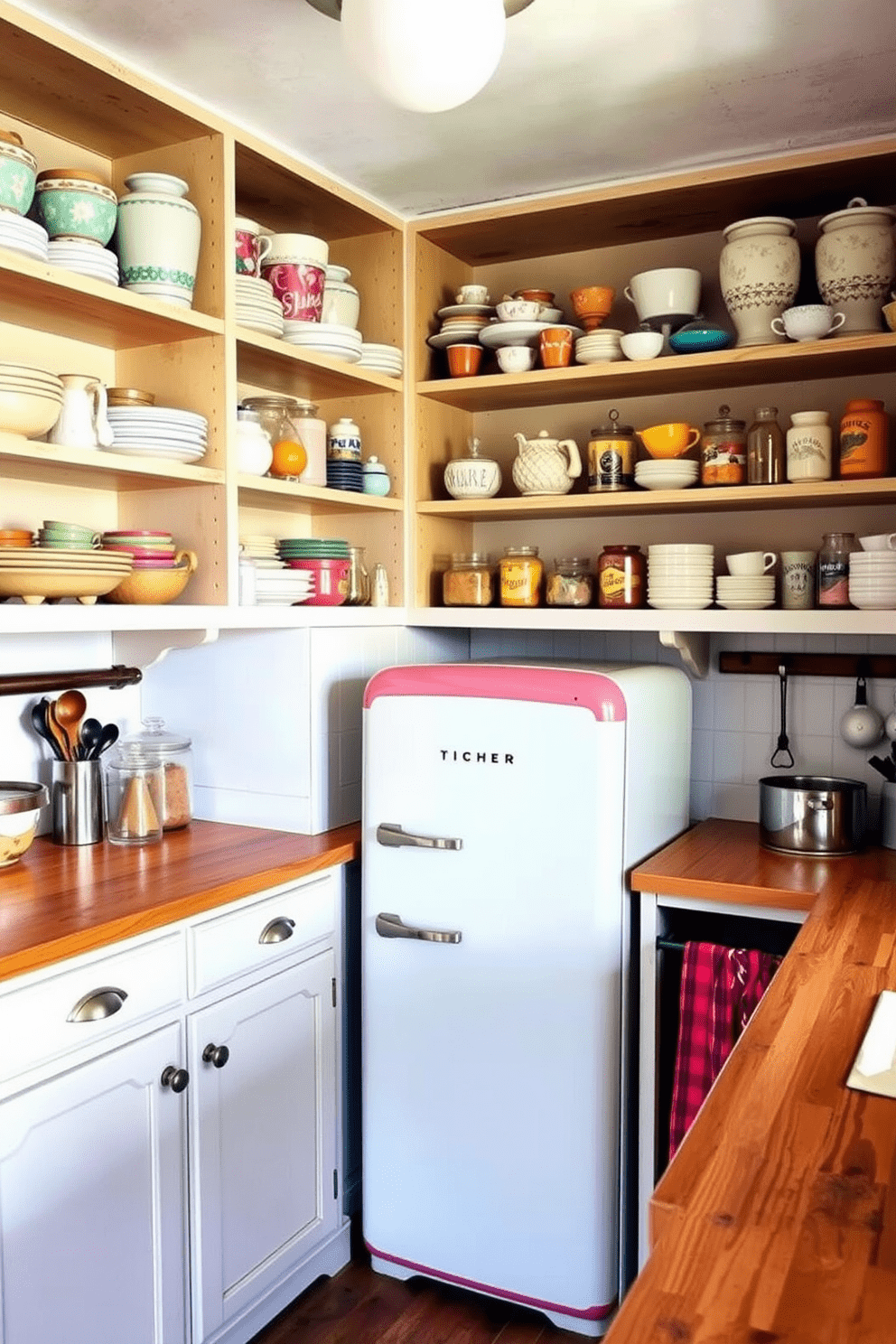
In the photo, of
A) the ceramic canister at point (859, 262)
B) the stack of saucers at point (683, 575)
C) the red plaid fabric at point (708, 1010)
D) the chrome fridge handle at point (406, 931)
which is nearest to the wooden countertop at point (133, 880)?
the chrome fridge handle at point (406, 931)

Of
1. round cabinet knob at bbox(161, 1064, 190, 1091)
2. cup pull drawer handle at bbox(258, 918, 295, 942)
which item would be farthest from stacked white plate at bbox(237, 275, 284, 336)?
round cabinet knob at bbox(161, 1064, 190, 1091)

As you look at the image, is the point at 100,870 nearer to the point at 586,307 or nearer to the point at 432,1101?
the point at 432,1101

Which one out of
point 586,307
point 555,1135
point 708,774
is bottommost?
point 555,1135

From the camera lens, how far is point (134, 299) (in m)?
1.93

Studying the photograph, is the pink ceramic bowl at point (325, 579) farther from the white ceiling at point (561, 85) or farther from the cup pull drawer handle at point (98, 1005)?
the cup pull drawer handle at point (98, 1005)

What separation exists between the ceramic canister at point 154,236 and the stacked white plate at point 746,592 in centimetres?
124

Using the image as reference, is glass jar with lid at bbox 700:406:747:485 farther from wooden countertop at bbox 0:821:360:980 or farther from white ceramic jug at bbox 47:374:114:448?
white ceramic jug at bbox 47:374:114:448

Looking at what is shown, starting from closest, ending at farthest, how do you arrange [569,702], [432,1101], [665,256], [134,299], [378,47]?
[378,47] → [134,299] → [569,702] → [432,1101] → [665,256]

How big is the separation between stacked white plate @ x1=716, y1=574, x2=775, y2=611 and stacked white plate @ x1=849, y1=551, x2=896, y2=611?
18cm

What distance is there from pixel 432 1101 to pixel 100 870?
A: 79 cm

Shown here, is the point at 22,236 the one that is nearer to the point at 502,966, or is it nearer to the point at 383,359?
the point at 383,359

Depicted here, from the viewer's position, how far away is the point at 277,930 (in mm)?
2105

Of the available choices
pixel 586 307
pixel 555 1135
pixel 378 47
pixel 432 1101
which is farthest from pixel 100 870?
pixel 586 307

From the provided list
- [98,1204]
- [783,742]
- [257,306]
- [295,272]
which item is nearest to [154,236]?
[257,306]
